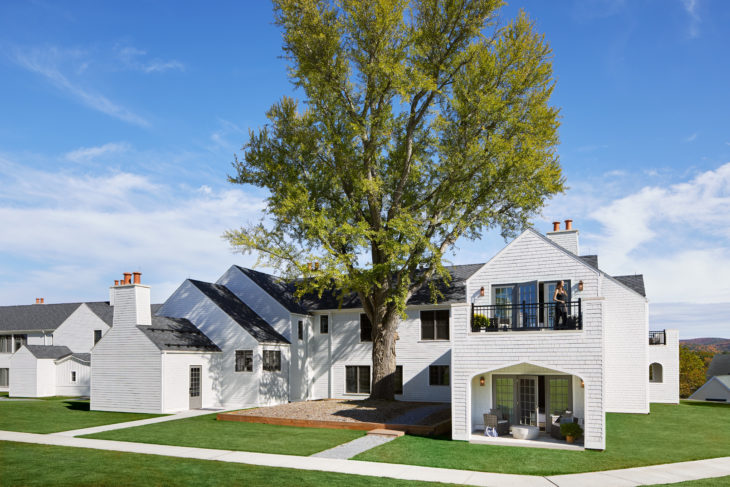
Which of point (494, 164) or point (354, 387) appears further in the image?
point (354, 387)

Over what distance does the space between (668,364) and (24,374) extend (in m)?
36.8

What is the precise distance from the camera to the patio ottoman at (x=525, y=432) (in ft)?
55.6

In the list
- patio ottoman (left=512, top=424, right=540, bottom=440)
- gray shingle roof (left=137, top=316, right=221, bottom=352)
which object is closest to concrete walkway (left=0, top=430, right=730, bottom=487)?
patio ottoman (left=512, top=424, right=540, bottom=440)

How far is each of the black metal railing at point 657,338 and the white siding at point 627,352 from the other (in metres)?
4.24

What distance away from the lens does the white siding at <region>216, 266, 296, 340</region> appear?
98.4 ft

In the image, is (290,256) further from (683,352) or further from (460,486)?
(683,352)

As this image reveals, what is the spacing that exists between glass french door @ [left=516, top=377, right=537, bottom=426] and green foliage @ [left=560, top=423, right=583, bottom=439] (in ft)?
5.93

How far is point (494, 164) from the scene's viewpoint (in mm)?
23172

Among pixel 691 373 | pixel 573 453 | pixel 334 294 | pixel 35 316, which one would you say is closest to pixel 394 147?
pixel 334 294

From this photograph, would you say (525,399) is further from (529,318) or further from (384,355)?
(384,355)

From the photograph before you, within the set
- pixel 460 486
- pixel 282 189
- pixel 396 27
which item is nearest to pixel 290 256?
pixel 282 189

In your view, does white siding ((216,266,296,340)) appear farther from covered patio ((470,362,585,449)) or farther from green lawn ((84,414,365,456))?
covered patio ((470,362,585,449))

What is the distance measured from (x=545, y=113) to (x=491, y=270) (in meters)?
6.85

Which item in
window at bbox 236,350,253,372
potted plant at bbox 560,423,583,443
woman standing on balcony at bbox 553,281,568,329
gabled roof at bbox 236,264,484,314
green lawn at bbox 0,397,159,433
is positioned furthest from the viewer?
gabled roof at bbox 236,264,484,314
